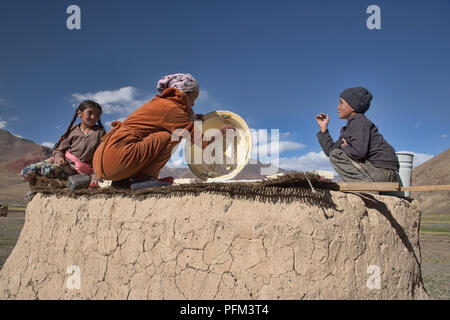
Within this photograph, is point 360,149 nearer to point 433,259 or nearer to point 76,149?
point 76,149

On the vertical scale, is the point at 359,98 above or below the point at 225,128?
above

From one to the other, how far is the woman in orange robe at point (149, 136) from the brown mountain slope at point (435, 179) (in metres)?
32.7

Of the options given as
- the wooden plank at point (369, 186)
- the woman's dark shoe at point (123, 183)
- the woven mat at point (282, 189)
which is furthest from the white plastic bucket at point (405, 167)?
the woman's dark shoe at point (123, 183)

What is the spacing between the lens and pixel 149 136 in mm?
2811

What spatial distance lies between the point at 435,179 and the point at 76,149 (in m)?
38.0

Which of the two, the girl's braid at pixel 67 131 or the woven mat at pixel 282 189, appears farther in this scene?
the girl's braid at pixel 67 131

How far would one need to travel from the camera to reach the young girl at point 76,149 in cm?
359

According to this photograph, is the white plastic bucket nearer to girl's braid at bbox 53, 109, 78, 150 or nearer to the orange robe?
the orange robe

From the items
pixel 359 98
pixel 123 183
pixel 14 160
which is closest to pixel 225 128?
pixel 123 183

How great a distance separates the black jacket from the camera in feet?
8.29

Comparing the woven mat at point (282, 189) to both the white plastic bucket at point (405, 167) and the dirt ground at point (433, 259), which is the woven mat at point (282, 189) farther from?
the dirt ground at point (433, 259)

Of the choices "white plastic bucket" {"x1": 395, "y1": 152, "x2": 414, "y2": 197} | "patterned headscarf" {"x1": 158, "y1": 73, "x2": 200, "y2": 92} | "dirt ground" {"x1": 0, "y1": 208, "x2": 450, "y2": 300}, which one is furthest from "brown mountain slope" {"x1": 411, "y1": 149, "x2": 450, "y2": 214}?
"patterned headscarf" {"x1": 158, "y1": 73, "x2": 200, "y2": 92}

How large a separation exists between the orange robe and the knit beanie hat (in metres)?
1.36
